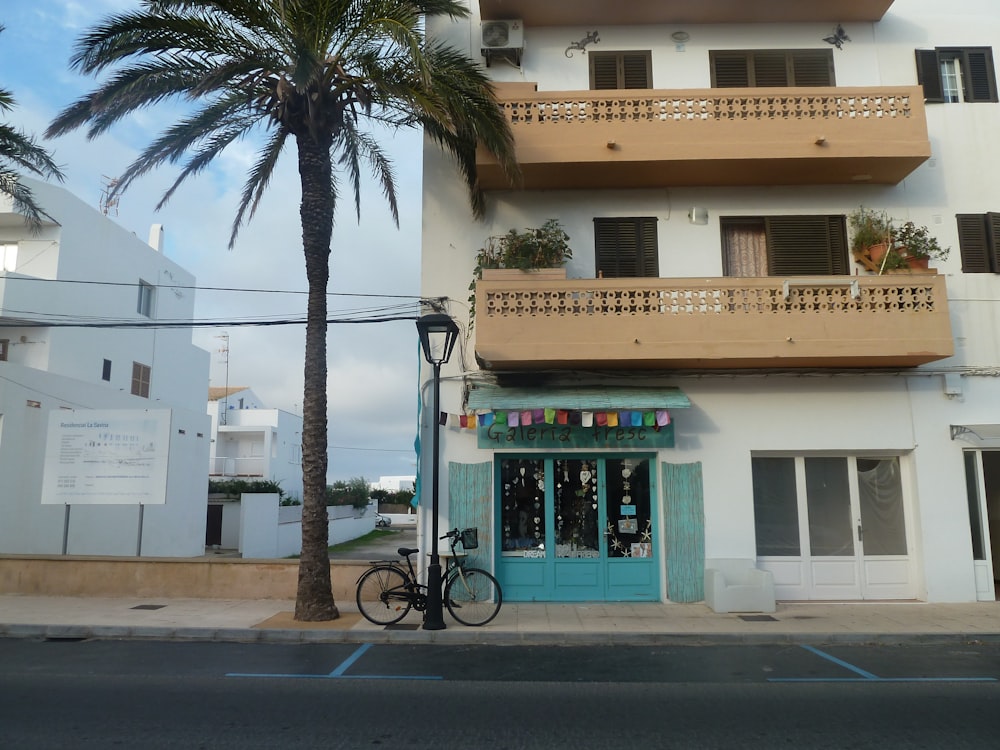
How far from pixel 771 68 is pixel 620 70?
9.47 ft

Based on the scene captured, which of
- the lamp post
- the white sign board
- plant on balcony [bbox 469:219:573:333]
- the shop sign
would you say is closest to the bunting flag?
the shop sign

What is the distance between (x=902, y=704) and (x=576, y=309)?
7.43m

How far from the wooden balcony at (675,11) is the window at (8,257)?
18685 mm

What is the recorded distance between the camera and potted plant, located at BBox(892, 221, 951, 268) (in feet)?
44.1

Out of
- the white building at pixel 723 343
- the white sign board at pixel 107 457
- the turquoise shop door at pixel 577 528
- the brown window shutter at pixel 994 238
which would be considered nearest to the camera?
the white building at pixel 723 343

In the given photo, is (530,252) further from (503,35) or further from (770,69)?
(770,69)

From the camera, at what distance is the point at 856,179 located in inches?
554

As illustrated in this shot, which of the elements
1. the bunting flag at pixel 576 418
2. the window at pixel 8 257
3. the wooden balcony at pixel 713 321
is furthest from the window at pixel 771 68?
the window at pixel 8 257

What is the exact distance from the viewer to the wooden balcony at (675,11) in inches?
568

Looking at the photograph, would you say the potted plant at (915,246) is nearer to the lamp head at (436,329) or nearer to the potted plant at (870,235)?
the potted plant at (870,235)

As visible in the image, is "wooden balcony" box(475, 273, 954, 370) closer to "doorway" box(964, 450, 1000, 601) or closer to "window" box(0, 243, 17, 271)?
"doorway" box(964, 450, 1000, 601)

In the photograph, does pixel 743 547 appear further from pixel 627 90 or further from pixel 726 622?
pixel 627 90

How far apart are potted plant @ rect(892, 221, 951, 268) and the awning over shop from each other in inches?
180

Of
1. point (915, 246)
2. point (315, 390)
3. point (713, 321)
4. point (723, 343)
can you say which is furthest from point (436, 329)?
point (915, 246)
